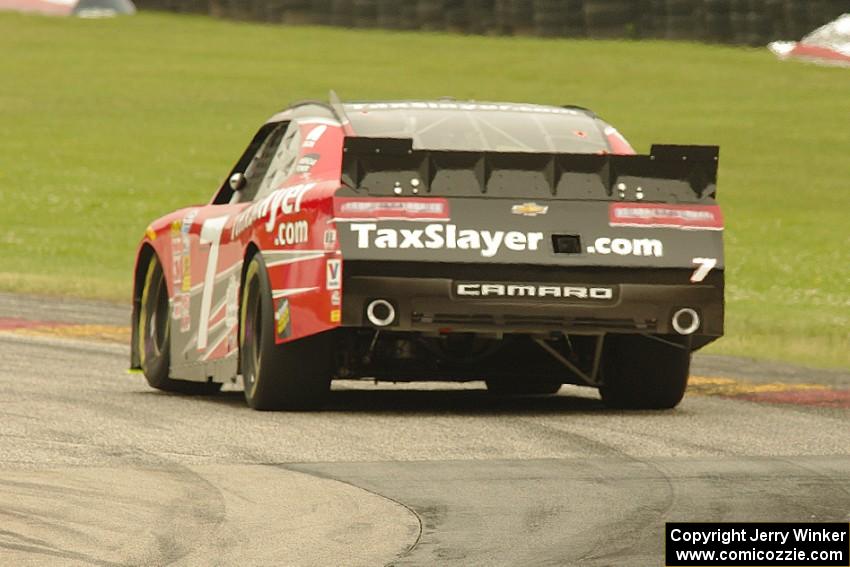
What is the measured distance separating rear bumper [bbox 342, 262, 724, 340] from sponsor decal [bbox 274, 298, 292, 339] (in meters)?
0.42

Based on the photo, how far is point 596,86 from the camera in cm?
4875

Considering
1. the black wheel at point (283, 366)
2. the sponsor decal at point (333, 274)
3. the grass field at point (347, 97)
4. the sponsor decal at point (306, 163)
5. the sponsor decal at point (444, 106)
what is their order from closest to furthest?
1. the sponsor decal at point (333, 274)
2. the black wheel at point (283, 366)
3. the sponsor decal at point (306, 163)
4. the sponsor decal at point (444, 106)
5. the grass field at point (347, 97)

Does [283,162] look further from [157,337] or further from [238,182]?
[157,337]

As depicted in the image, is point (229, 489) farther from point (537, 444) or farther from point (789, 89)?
point (789, 89)

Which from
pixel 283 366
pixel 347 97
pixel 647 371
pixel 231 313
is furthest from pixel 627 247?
pixel 347 97

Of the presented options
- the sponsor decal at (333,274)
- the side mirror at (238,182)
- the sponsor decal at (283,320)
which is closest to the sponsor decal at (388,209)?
the sponsor decal at (333,274)

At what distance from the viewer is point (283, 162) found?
11.5 metres

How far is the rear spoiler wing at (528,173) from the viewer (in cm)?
1019

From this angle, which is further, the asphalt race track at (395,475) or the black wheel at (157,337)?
the black wheel at (157,337)

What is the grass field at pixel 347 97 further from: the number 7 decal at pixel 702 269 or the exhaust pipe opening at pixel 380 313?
the exhaust pipe opening at pixel 380 313

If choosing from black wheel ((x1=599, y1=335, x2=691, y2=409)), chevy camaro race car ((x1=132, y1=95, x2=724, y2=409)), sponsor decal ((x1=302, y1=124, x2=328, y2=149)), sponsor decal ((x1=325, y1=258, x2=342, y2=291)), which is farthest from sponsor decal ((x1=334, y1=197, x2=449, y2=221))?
black wheel ((x1=599, y1=335, x2=691, y2=409))

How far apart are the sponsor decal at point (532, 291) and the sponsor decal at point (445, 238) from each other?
0.54 feet

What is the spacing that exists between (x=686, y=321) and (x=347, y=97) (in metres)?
35.4

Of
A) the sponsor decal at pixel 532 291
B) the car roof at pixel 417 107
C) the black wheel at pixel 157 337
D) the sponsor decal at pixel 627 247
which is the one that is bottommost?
the black wheel at pixel 157 337
